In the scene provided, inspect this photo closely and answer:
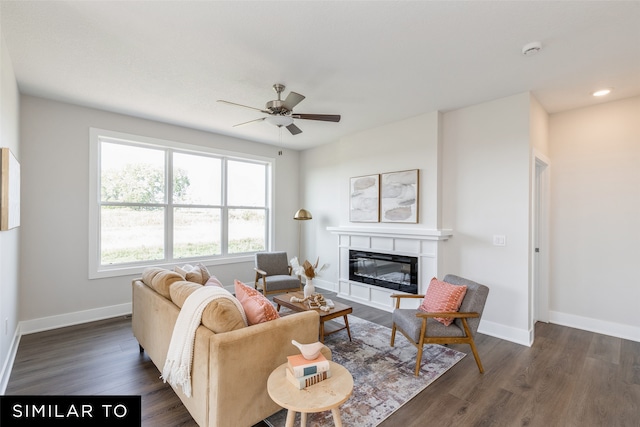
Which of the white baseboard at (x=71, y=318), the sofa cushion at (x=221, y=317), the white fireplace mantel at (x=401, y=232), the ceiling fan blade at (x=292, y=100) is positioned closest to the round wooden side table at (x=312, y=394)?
the sofa cushion at (x=221, y=317)

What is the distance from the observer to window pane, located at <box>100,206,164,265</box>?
4.01 metres

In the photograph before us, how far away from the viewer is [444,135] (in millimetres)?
3959

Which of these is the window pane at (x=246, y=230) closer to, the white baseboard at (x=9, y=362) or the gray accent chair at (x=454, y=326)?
the white baseboard at (x=9, y=362)

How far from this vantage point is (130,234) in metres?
4.21

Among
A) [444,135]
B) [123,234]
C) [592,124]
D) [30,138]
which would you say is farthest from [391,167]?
[30,138]

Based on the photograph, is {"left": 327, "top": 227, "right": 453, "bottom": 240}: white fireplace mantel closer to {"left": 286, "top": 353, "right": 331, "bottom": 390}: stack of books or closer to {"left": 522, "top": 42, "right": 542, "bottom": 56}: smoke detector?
{"left": 522, "top": 42, "right": 542, "bottom": 56}: smoke detector

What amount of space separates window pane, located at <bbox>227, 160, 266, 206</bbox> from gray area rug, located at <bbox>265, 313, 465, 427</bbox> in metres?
3.12

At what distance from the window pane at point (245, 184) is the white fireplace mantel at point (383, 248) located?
1.62 meters

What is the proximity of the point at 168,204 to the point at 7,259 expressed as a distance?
2070mm

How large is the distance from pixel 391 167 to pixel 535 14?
2530 millimetres

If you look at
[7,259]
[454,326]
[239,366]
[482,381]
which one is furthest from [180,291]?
[482,381]

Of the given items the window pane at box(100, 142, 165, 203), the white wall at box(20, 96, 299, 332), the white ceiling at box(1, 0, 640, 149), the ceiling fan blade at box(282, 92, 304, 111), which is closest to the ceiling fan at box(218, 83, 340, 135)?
the ceiling fan blade at box(282, 92, 304, 111)

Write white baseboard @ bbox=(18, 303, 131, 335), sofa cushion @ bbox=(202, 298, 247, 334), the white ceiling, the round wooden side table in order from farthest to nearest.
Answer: white baseboard @ bbox=(18, 303, 131, 335) < the white ceiling < sofa cushion @ bbox=(202, 298, 247, 334) < the round wooden side table

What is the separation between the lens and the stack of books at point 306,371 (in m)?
1.55
